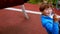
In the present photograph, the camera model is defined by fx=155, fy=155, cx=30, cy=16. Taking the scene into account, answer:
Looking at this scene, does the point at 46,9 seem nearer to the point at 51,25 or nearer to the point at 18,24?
the point at 51,25

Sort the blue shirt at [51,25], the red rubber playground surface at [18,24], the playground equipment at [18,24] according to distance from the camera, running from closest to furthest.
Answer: the blue shirt at [51,25]
the playground equipment at [18,24]
the red rubber playground surface at [18,24]

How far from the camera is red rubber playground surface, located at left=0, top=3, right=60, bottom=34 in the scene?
1369 millimetres

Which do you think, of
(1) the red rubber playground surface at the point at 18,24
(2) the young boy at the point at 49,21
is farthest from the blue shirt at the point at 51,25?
(1) the red rubber playground surface at the point at 18,24

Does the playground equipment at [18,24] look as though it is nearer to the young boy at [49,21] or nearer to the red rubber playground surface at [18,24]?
the red rubber playground surface at [18,24]

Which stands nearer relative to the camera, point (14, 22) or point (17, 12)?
point (14, 22)

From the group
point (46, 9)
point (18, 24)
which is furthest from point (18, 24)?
point (46, 9)

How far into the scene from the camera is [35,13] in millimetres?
1758

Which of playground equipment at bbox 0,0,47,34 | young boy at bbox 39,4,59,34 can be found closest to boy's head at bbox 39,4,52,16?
young boy at bbox 39,4,59,34

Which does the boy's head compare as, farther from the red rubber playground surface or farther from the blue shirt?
the red rubber playground surface

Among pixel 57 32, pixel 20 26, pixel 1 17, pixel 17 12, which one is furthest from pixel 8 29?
pixel 57 32

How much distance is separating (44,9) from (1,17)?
70 cm

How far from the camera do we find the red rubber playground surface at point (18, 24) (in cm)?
137

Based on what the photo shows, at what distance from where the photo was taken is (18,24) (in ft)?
4.92

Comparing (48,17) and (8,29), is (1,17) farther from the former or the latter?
(48,17)
